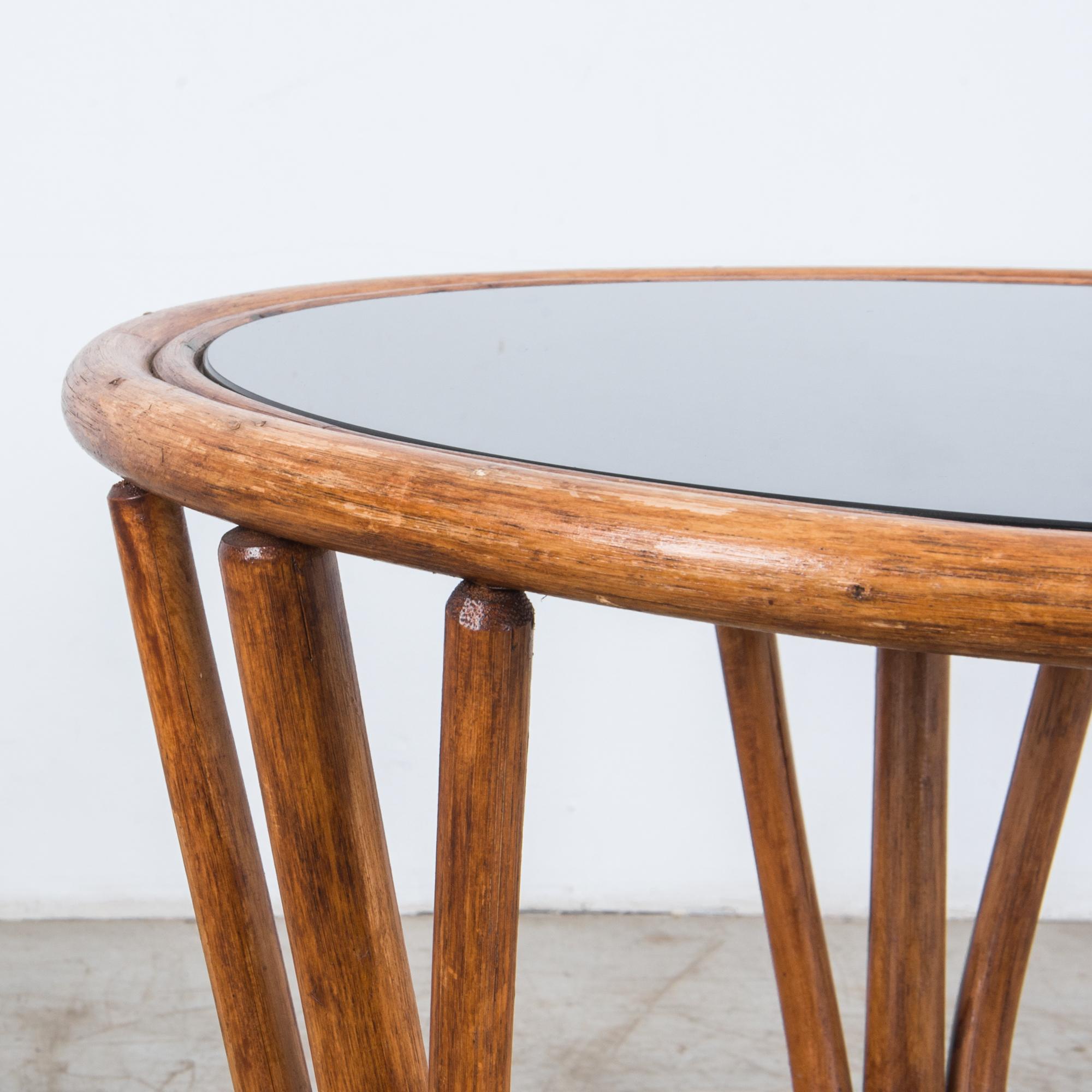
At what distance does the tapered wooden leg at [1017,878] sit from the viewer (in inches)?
33.3

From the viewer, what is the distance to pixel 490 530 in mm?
360

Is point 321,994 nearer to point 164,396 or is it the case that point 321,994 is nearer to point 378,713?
point 164,396

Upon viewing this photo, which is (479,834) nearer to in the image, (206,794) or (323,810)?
(323,810)

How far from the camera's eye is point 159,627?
1.82 ft

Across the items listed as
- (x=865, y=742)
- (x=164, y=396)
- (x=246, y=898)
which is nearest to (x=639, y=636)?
(x=865, y=742)

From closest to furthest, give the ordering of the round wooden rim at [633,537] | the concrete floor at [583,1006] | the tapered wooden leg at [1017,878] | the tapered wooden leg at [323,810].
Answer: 1. the round wooden rim at [633,537]
2. the tapered wooden leg at [323,810]
3. the tapered wooden leg at [1017,878]
4. the concrete floor at [583,1006]

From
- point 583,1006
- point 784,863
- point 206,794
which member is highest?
point 206,794

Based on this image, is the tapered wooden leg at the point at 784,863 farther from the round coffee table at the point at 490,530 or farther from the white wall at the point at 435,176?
the white wall at the point at 435,176

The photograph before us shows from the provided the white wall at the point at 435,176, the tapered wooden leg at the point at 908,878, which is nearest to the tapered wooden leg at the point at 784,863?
the tapered wooden leg at the point at 908,878

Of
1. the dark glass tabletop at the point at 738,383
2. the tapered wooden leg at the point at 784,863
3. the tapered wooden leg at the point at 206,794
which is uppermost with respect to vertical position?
the dark glass tabletop at the point at 738,383

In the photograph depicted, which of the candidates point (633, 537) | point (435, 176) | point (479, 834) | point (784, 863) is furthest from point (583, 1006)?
point (633, 537)

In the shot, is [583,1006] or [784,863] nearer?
[784,863]

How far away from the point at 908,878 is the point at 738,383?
18.3 inches

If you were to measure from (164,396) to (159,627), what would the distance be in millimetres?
125
